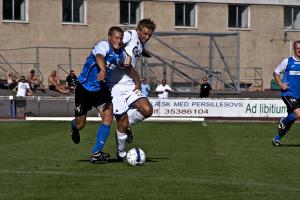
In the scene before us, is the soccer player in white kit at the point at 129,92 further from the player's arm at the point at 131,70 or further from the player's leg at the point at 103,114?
the player's leg at the point at 103,114

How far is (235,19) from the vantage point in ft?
185

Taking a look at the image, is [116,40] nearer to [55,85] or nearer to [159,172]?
[159,172]

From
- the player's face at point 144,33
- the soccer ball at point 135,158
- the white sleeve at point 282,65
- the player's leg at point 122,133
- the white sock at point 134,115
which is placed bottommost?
the soccer ball at point 135,158

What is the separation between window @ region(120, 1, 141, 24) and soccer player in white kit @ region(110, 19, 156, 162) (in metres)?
40.0

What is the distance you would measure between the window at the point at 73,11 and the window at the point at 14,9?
8.53ft

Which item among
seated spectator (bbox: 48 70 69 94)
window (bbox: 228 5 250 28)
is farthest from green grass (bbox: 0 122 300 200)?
window (bbox: 228 5 250 28)

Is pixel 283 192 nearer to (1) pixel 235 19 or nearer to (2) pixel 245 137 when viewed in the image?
(2) pixel 245 137

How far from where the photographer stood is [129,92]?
1332cm

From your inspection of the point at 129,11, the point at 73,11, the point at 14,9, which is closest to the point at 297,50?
the point at 14,9

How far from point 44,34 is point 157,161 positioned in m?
37.6

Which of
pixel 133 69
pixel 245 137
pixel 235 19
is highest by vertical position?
pixel 235 19

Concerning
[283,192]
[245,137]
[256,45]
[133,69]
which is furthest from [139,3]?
[283,192]

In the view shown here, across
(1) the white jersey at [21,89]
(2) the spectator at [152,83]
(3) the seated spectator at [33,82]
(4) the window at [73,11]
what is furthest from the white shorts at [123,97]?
(4) the window at [73,11]

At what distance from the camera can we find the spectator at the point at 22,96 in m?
34.8
